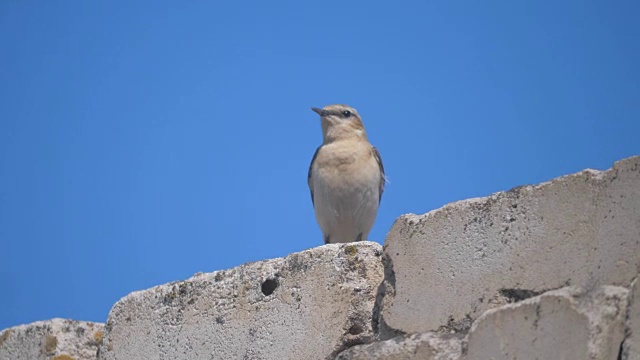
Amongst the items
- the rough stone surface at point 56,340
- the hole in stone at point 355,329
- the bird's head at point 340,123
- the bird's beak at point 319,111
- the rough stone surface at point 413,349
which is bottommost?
the rough stone surface at point 413,349

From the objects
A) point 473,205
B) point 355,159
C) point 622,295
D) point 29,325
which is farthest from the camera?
point 355,159

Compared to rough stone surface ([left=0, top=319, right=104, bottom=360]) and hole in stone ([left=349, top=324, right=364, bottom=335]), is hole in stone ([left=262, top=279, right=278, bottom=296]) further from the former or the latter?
rough stone surface ([left=0, top=319, right=104, bottom=360])

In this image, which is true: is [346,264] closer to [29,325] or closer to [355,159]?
[29,325]

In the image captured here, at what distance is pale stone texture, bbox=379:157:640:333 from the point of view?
351 centimetres

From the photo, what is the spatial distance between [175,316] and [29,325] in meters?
1.31

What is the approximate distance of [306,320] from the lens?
4504mm

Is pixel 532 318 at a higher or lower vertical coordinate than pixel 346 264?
lower

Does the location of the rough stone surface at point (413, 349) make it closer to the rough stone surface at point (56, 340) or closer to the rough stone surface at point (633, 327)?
the rough stone surface at point (633, 327)

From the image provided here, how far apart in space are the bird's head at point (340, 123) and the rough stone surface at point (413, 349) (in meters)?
5.97

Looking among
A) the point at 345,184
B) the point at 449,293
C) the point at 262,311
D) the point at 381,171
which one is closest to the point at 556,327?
the point at 449,293

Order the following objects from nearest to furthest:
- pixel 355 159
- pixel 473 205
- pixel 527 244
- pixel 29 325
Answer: pixel 527 244, pixel 473 205, pixel 29 325, pixel 355 159

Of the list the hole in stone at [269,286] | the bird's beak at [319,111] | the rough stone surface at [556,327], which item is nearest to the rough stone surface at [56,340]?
the hole in stone at [269,286]

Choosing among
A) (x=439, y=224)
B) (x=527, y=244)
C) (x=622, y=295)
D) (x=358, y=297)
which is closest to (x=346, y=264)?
(x=358, y=297)

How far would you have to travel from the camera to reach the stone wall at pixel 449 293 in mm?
3457
